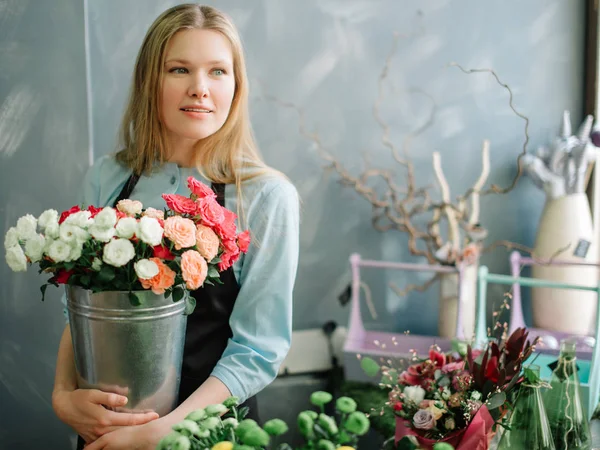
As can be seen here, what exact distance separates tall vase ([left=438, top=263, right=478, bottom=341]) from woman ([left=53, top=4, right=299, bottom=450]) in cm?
107

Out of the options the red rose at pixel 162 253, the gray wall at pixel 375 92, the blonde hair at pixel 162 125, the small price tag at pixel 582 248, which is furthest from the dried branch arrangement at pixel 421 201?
the red rose at pixel 162 253

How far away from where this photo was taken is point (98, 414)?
3.16 ft

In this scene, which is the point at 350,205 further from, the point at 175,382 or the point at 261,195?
the point at 175,382

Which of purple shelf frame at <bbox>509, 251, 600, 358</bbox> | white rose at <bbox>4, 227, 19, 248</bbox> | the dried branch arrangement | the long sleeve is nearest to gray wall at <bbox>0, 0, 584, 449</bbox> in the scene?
the dried branch arrangement

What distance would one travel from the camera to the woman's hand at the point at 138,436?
3.13ft

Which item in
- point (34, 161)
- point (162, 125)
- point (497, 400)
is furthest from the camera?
point (34, 161)

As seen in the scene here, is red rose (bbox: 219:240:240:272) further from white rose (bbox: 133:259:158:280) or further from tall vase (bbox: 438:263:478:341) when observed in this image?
tall vase (bbox: 438:263:478:341)

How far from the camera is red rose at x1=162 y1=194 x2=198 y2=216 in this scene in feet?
2.99

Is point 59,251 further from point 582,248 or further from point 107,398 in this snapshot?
point 582,248

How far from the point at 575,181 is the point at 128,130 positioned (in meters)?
1.51

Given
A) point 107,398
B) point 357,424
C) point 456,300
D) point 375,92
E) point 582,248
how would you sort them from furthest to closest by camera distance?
point 375,92 < point 456,300 < point 582,248 < point 107,398 < point 357,424

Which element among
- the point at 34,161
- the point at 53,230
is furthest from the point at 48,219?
the point at 34,161

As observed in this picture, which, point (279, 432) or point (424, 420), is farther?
point (424, 420)

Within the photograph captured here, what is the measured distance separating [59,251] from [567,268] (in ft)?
5.88
